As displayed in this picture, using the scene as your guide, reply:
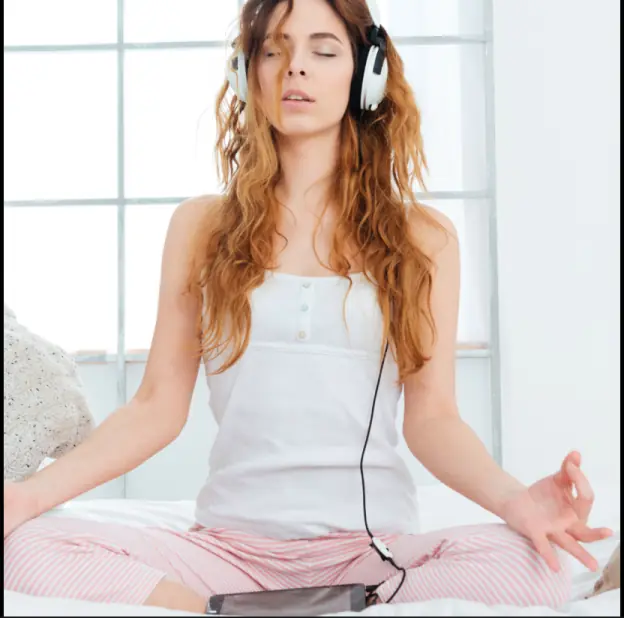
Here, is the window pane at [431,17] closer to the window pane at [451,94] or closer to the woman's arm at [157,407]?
the window pane at [451,94]

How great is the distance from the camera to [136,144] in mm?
2672

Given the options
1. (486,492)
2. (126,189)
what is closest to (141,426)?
(486,492)

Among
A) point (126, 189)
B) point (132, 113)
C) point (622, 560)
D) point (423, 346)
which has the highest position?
point (132, 113)

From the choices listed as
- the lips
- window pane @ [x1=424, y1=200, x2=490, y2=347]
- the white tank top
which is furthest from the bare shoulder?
window pane @ [x1=424, y1=200, x2=490, y2=347]

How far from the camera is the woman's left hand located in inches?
36.7

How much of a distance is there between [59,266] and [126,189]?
0.32m

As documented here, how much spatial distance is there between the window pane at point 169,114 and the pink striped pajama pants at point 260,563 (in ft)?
5.49

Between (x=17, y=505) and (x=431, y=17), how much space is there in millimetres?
2149

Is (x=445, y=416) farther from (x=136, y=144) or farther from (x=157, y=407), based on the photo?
(x=136, y=144)

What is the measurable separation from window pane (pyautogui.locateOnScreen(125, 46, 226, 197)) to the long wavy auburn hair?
3.85 feet

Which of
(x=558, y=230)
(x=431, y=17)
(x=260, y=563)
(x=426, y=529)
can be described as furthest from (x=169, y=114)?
(x=260, y=563)

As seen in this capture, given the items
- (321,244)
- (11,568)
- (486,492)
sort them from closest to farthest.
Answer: (11,568) < (486,492) < (321,244)

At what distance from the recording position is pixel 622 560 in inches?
38.4

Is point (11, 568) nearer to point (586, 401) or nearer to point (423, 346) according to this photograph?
point (423, 346)
